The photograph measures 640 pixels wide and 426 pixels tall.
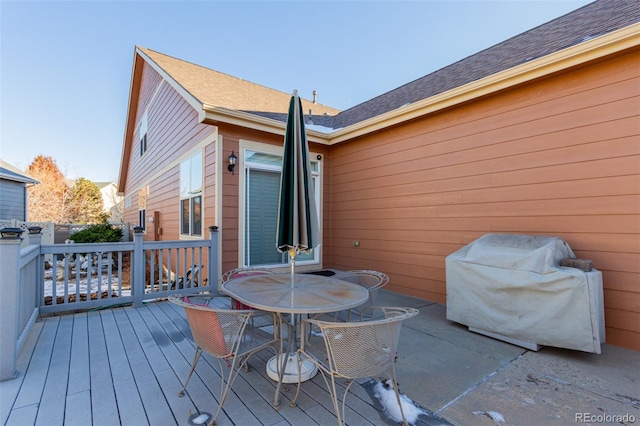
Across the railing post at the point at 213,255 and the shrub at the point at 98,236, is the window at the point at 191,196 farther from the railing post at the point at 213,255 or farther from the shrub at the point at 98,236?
the shrub at the point at 98,236

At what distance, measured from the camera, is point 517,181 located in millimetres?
3744

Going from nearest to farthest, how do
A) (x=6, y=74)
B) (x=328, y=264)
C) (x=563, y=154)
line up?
(x=563, y=154) → (x=328, y=264) → (x=6, y=74)

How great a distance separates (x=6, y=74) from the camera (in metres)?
12.1

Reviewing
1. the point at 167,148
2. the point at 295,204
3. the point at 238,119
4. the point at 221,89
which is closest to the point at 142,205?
the point at 167,148

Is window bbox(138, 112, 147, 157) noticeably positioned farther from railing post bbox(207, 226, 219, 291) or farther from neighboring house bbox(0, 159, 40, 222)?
railing post bbox(207, 226, 219, 291)

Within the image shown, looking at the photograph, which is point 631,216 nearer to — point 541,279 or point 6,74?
point 541,279

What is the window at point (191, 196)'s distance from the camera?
589cm

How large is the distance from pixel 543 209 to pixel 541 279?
115cm

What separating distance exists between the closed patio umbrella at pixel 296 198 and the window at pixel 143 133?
9.50 metres

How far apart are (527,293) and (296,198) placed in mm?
2476

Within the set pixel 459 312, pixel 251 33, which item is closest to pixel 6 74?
pixel 251 33

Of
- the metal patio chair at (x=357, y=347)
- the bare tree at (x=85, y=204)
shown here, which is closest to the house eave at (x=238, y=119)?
the metal patio chair at (x=357, y=347)

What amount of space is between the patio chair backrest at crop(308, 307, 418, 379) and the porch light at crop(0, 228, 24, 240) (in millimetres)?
2423

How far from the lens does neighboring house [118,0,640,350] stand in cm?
303
